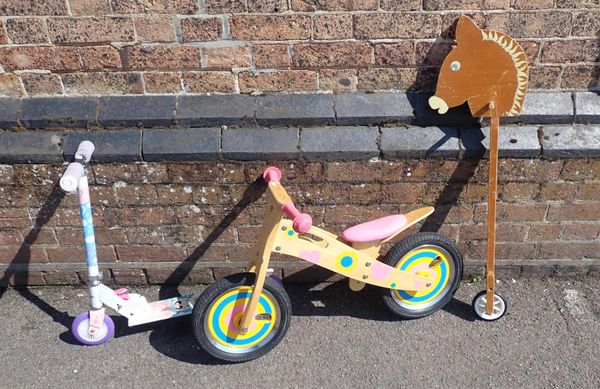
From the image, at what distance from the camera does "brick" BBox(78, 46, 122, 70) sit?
2838mm

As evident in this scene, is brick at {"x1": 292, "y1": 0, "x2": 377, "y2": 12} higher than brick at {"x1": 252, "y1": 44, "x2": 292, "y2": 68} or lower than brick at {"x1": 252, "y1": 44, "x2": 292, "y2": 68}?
higher

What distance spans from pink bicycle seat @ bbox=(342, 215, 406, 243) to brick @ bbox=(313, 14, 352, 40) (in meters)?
0.99

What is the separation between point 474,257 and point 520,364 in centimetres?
73

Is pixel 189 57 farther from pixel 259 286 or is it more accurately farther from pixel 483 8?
pixel 483 8


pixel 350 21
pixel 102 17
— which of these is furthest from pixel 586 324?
pixel 102 17

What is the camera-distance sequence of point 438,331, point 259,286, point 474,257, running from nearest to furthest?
1. point 259,286
2. point 438,331
3. point 474,257

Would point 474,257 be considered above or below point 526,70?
below

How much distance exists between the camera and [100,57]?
2861mm

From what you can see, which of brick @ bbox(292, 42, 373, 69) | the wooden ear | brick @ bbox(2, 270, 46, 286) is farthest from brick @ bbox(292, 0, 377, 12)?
brick @ bbox(2, 270, 46, 286)

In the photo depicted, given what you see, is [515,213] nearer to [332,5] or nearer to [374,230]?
[374,230]

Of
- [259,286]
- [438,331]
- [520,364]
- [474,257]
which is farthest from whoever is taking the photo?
[474,257]

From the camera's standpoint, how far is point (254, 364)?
9.82 feet

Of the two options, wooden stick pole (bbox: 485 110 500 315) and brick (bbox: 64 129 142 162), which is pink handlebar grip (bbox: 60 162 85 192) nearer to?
brick (bbox: 64 129 142 162)

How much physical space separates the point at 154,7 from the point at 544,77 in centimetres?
207
